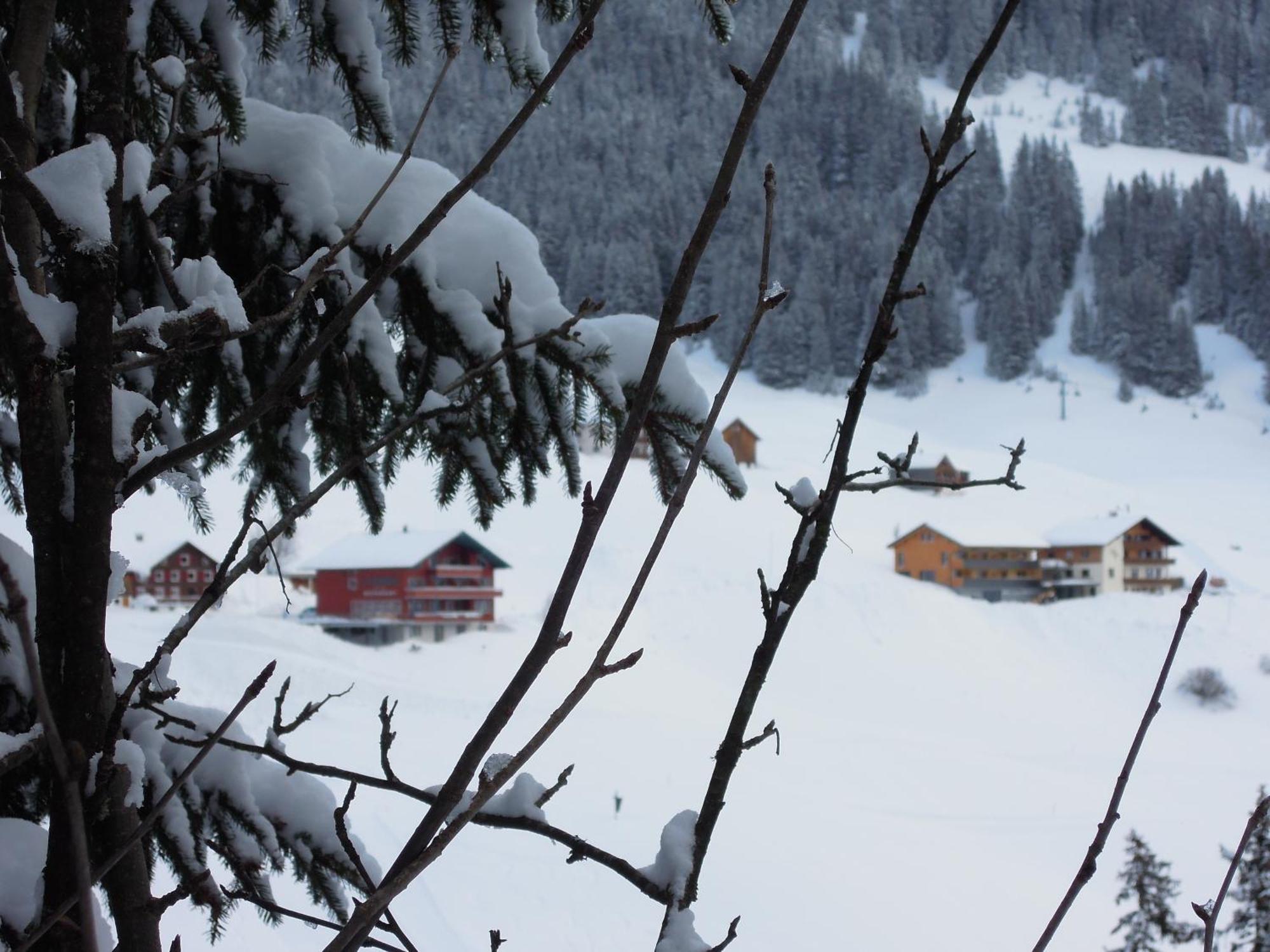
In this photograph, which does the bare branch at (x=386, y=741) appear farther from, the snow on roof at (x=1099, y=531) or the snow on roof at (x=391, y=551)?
the snow on roof at (x=1099, y=531)

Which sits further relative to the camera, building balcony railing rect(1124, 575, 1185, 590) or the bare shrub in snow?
building balcony railing rect(1124, 575, 1185, 590)

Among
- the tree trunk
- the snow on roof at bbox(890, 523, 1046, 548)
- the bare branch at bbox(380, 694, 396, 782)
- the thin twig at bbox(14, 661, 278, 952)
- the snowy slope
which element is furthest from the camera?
the snowy slope

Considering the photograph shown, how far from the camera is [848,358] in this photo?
4731 cm

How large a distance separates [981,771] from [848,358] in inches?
1408

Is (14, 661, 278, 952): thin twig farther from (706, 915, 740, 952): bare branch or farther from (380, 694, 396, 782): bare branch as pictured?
(706, 915, 740, 952): bare branch

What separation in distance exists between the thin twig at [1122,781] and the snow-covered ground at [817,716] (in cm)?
18

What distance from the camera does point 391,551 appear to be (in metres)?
21.2

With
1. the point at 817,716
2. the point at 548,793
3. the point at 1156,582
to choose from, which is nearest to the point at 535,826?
the point at 548,793

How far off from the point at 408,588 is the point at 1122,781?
69.4 feet

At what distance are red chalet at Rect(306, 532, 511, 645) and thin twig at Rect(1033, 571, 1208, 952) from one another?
20.8 meters

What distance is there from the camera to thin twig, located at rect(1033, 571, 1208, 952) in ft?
1.44

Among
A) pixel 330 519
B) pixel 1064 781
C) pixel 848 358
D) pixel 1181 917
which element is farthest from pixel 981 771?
pixel 848 358

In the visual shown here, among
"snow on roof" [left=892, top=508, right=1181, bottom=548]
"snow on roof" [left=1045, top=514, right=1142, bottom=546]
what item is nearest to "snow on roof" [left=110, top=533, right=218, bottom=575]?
"snow on roof" [left=892, top=508, right=1181, bottom=548]

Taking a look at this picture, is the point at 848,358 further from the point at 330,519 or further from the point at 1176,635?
the point at 1176,635
